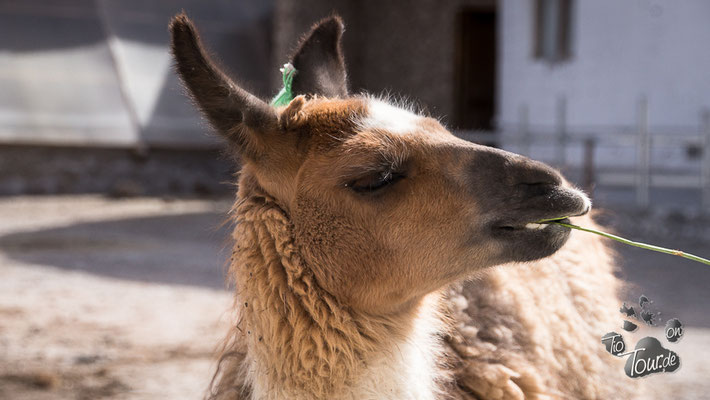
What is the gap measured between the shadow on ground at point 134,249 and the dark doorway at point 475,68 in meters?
6.64

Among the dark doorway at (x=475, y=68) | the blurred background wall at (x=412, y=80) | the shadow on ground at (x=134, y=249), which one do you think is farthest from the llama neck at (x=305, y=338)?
the dark doorway at (x=475, y=68)

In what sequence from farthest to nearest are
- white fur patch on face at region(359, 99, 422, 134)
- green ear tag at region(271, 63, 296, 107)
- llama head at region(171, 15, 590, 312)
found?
1. green ear tag at region(271, 63, 296, 107)
2. white fur patch on face at region(359, 99, 422, 134)
3. llama head at region(171, 15, 590, 312)

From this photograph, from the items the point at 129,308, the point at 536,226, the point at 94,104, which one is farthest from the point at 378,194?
the point at 94,104

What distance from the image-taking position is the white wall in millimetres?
9898

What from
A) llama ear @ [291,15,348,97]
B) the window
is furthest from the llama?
the window

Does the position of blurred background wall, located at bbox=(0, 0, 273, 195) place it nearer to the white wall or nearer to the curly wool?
the white wall

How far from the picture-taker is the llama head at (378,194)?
235cm

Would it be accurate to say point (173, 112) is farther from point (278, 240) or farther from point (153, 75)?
point (278, 240)

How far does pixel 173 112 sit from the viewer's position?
14.8 metres

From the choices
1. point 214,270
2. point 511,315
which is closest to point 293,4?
point 214,270

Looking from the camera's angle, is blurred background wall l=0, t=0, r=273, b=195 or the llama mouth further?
blurred background wall l=0, t=0, r=273, b=195

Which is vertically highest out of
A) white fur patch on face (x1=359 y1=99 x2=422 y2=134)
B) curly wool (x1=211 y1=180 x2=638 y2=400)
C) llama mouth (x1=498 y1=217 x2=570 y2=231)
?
white fur patch on face (x1=359 y1=99 x2=422 y2=134)

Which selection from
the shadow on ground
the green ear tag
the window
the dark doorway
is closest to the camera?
the green ear tag

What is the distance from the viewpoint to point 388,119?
99.7 inches
